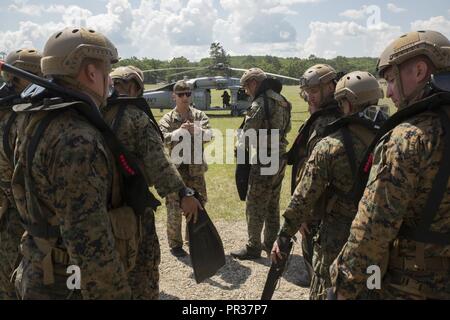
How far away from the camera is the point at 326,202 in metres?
3.10

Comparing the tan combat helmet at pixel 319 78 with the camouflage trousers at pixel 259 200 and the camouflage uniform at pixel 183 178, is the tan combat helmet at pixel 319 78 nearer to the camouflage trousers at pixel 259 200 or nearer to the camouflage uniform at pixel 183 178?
the camouflage trousers at pixel 259 200

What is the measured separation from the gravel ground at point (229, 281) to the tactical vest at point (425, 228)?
2.74 metres

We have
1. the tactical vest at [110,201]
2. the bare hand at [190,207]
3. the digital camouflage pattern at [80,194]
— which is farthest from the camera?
the bare hand at [190,207]

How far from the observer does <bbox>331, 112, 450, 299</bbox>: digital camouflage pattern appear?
6.57 feet

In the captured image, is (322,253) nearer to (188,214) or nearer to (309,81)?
(188,214)

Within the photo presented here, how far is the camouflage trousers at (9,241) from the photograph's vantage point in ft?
10.4

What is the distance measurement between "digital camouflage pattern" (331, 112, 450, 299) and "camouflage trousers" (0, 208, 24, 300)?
7.92 feet

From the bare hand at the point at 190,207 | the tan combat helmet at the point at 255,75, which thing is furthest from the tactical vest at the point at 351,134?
the tan combat helmet at the point at 255,75

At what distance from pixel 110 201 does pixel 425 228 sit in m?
1.74

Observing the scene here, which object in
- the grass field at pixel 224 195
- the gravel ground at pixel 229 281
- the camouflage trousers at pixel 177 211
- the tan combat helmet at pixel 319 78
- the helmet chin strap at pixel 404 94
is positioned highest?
the tan combat helmet at pixel 319 78

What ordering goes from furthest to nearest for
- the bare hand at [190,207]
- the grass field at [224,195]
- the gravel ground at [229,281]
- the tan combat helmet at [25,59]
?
the grass field at [224,195], the gravel ground at [229,281], the tan combat helmet at [25,59], the bare hand at [190,207]

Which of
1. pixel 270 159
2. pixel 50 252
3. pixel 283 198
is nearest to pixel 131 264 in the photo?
pixel 50 252

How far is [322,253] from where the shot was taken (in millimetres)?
3086

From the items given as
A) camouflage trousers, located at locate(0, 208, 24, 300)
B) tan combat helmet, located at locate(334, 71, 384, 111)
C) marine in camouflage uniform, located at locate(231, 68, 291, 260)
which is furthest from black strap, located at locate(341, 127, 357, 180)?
marine in camouflage uniform, located at locate(231, 68, 291, 260)
